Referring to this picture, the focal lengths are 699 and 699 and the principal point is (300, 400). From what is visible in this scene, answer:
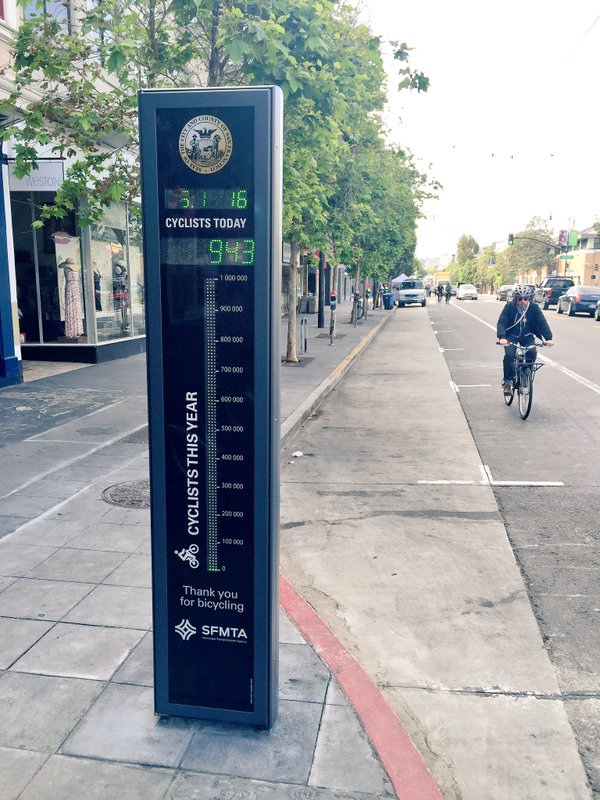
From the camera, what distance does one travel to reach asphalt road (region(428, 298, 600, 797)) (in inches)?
159

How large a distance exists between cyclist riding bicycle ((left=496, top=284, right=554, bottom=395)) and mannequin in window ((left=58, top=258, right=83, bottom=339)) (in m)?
9.95

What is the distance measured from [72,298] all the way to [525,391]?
1055 cm

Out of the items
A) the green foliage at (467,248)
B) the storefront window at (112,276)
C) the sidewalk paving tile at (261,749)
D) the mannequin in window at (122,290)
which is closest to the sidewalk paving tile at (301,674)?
the sidewalk paving tile at (261,749)

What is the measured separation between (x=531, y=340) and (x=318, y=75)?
17.7ft

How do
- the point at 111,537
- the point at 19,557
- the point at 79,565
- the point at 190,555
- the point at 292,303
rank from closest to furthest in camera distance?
the point at 190,555
the point at 79,565
the point at 19,557
the point at 111,537
the point at 292,303

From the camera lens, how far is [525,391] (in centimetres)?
1084

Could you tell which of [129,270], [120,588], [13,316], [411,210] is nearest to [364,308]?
[411,210]

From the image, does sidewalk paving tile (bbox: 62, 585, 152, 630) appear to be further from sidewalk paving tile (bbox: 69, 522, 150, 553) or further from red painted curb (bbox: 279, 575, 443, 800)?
red painted curb (bbox: 279, 575, 443, 800)

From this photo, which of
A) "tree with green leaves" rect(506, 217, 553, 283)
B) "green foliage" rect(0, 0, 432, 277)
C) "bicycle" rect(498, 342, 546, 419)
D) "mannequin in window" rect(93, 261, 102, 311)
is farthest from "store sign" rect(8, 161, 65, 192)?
"tree with green leaves" rect(506, 217, 553, 283)

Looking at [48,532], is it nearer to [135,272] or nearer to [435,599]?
[435,599]

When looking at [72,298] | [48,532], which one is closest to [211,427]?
[48,532]

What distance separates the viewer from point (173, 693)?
328 cm

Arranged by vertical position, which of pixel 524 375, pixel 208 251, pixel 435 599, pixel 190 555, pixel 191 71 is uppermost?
pixel 191 71

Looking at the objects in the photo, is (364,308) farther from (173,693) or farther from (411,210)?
(173,693)
